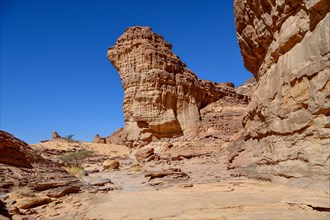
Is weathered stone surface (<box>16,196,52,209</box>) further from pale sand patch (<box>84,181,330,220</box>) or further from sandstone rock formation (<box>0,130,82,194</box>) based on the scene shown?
pale sand patch (<box>84,181,330,220</box>)

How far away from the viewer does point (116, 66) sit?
1342 inches

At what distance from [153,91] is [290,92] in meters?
21.6

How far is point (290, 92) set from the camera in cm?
959

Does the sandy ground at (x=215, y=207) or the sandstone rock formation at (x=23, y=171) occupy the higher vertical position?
the sandstone rock formation at (x=23, y=171)

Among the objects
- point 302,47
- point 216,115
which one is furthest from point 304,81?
point 216,115

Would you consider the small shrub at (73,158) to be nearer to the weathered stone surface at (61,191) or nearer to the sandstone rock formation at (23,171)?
the sandstone rock formation at (23,171)

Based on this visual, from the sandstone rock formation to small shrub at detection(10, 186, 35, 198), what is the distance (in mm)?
225

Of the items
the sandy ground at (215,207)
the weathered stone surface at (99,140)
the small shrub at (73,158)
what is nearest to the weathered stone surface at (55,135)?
the weathered stone surface at (99,140)

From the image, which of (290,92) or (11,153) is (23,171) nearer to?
(11,153)

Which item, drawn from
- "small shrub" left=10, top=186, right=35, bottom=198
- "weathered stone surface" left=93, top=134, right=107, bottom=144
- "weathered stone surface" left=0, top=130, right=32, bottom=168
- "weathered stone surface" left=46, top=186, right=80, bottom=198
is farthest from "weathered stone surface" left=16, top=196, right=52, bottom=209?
"weathered stone surface" left=93, top=134, right=107, bottom=144

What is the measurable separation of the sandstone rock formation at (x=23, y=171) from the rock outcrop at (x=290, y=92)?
26.9 feet

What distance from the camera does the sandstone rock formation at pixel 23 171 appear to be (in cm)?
903

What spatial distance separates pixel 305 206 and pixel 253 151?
7.43m

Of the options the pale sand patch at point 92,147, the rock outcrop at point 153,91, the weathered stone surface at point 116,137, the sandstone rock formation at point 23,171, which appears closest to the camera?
the sandstone rock formation at point 23,171
